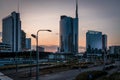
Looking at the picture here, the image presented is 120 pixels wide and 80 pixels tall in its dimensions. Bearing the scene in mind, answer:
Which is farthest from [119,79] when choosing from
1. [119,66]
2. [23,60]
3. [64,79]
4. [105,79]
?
[23,60]

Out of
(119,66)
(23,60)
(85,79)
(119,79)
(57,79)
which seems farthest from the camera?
(23,60)

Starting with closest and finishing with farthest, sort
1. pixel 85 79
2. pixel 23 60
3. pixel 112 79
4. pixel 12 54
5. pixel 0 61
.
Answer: pixel 112 79 → pixel 85 79 → pixel 12 54 → pixel 0 61 → pixel 23 60

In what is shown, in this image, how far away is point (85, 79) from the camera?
5075cm

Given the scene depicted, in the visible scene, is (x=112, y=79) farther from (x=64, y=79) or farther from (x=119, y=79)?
(x=64, y=79)

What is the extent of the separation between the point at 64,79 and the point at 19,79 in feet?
33.1

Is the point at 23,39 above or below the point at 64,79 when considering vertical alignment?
above

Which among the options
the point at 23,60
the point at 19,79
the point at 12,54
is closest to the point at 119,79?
the point at 19,79

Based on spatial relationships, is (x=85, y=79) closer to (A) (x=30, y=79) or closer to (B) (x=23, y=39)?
(A) (x=30, y=79)

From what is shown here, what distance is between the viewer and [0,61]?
150000 millimetres

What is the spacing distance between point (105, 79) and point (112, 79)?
6.18 feet

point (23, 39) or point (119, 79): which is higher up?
point (23, 39)

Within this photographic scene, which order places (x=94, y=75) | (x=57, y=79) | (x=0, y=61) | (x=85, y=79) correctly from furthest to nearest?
(x=0, y=61) < (x=57, y=79) < (x=94, y=75) < (x=85, y=79)

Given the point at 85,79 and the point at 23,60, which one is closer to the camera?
the point at 85,79

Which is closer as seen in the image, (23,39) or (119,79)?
(119,79)
